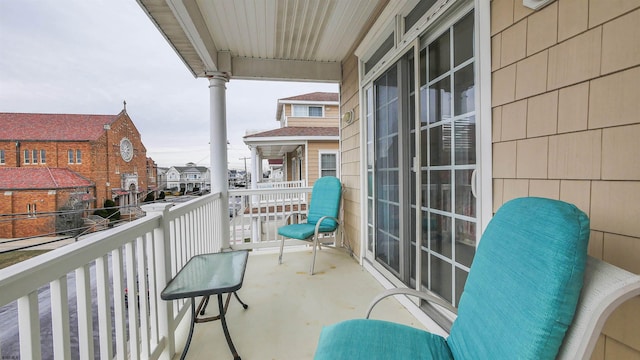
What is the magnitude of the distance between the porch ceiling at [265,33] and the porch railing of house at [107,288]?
69.9 inches

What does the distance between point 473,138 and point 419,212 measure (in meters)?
0.70

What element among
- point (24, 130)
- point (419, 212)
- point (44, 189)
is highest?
point (24, 130)

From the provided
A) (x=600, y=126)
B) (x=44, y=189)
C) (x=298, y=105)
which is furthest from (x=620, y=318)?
(x=298, y=105)

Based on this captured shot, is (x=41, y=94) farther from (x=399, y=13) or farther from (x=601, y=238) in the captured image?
(x=601, y=238)

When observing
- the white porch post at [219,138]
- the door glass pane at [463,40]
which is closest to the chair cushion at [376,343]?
the door glass pane at [463,40]

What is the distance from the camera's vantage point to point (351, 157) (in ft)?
12.2

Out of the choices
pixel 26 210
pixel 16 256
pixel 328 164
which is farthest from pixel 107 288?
pixel 328 164

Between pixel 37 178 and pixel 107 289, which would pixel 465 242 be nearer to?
pixel 107 289

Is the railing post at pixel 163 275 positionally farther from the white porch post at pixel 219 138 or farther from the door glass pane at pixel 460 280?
the white porch post at pixel 219 138

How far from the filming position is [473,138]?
1536mm

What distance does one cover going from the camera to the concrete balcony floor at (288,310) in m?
1.83

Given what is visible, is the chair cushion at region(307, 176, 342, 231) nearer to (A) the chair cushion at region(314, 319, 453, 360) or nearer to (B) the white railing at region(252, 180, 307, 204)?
(B) the white railing at region(252, 180, 307, 204)

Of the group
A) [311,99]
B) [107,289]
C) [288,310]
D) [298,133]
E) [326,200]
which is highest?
[311,99]

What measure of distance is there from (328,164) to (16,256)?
28.0ft
